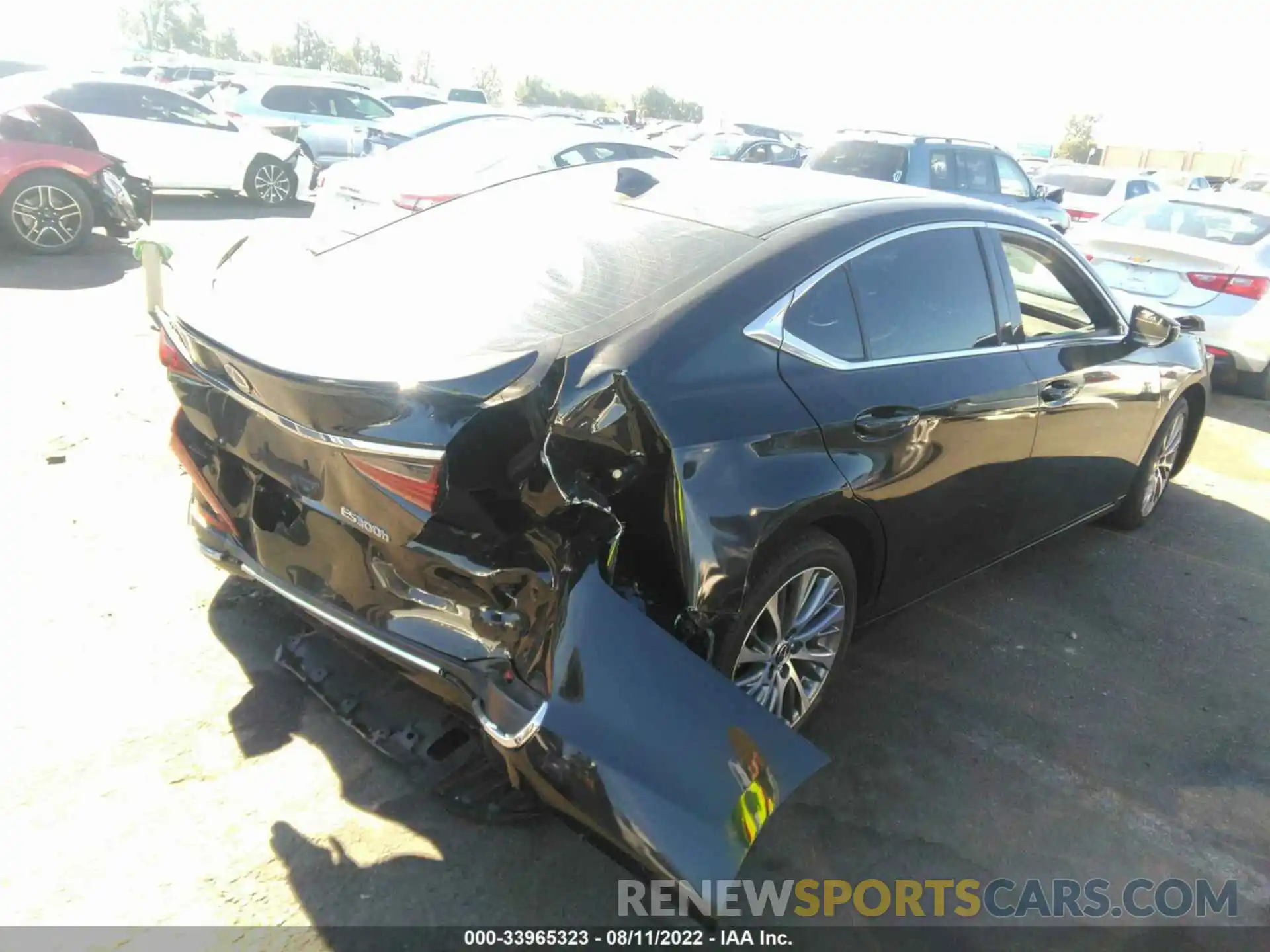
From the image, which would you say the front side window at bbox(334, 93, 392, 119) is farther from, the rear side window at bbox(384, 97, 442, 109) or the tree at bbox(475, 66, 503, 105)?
the tree at bbox(475, 66, 503, 105)

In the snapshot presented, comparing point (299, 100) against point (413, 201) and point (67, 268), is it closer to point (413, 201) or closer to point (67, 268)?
point (67, 268)

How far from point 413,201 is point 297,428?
5.42m

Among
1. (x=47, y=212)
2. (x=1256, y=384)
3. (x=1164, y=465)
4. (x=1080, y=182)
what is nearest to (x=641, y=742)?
(x=1164, y=465)

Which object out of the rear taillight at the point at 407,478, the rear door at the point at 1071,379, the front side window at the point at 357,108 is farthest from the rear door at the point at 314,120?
the rear taillight at the point at 407,478

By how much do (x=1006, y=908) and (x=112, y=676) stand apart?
113 inches

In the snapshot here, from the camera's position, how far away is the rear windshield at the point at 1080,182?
632 inches

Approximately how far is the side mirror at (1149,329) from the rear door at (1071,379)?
5 cm

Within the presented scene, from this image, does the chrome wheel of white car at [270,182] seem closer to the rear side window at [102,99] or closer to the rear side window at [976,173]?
the rear side window at [102,99]

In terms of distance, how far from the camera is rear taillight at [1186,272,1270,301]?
25.5 feet

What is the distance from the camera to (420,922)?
8.25 ft

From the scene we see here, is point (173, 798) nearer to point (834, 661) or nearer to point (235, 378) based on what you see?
point (235, 378)

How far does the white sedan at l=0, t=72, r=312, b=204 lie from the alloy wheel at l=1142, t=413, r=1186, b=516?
11245 mm

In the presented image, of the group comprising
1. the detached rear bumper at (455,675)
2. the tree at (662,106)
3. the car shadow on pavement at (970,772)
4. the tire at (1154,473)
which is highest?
the detached rear bumper at (455,675)

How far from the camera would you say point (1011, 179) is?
11828 millimetres
